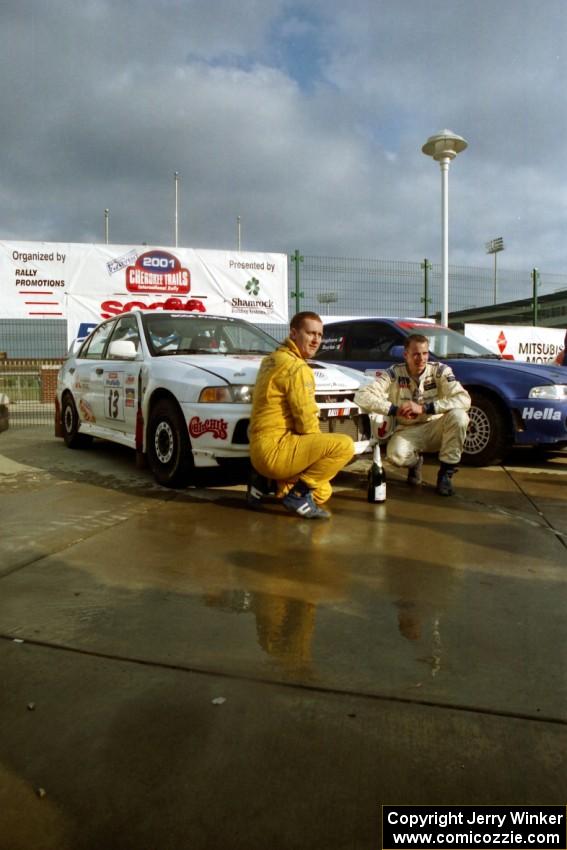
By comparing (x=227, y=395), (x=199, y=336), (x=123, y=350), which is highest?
(x=199, y=336)

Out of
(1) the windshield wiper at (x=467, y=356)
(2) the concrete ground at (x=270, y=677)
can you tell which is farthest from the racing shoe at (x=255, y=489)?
(1) the windshield wiper at (x=467, y=356)

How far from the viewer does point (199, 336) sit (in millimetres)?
5762

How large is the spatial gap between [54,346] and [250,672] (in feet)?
36.1

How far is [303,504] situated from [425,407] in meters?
1.37

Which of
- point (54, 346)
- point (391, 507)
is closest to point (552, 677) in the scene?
point (391, 507)

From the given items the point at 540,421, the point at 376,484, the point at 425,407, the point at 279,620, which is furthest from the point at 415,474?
the point at 279,620

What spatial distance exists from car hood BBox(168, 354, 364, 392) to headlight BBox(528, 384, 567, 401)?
1.69 meters

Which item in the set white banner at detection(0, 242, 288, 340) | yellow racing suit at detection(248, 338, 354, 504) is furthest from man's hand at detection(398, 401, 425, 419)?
white banner at detection(0, 242, 288, 340)

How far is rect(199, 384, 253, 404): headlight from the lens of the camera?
4605mm

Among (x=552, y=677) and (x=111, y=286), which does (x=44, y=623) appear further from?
(x=111, y=286)

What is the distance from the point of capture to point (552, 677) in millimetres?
2074

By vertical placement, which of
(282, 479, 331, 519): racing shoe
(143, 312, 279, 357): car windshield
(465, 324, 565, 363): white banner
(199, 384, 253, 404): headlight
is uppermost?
(465, 324, 565, 363): white banner

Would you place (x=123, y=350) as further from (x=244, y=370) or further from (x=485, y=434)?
(x=485, y=434)

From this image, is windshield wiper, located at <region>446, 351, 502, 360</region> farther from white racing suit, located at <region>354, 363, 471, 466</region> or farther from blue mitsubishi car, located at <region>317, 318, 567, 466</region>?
white racing suit, located at <region>354, 363, 471, 466</region>
